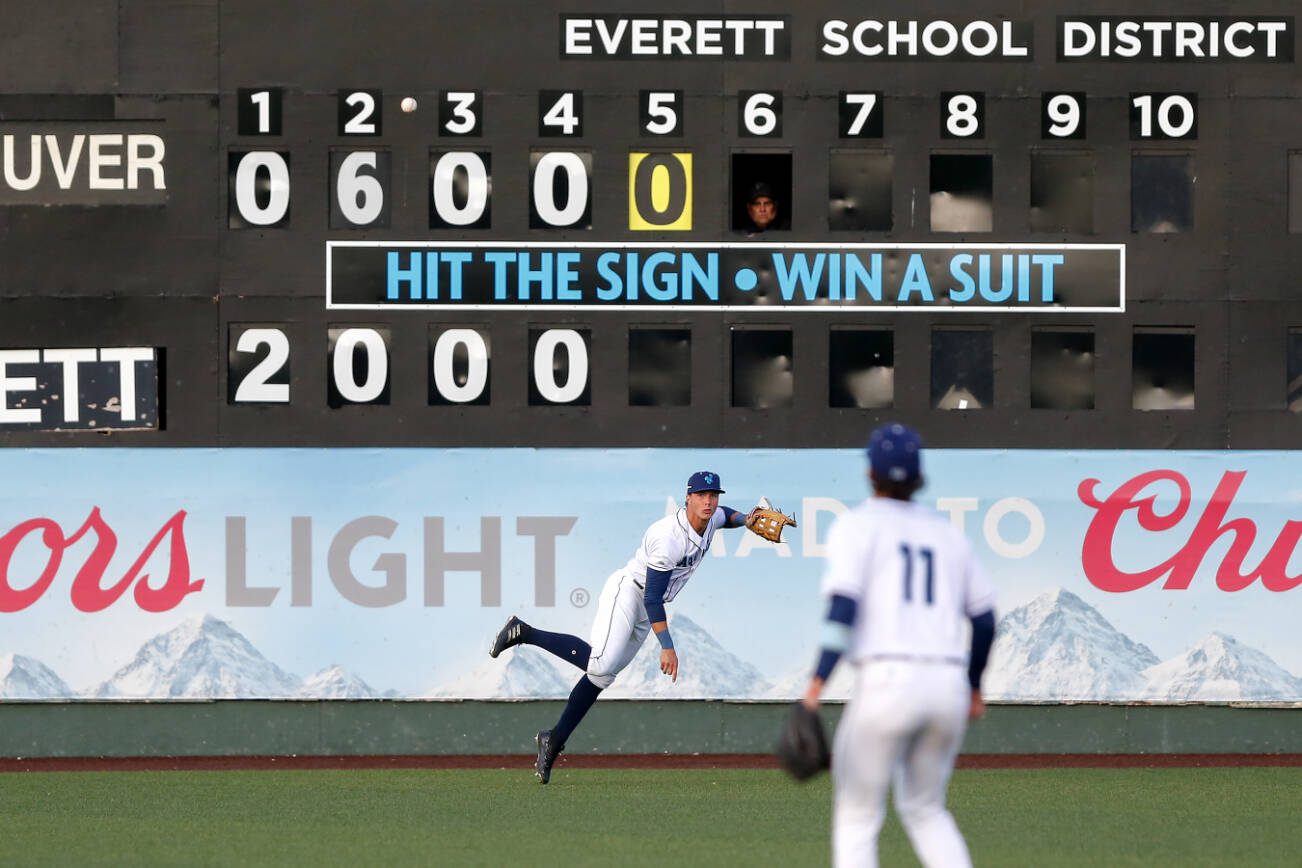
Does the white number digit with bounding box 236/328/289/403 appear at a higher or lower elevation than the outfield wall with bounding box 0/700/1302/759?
higher

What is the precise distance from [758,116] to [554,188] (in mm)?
1442

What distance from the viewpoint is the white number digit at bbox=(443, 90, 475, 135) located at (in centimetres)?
1330

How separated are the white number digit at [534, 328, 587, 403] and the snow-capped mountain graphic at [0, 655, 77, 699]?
3849 millimetres

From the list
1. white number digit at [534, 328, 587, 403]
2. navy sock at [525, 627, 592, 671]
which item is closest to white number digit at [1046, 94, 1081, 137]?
white number digit at [534, 328, 587, 403]

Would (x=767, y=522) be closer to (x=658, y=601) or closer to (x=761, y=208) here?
(x=658, y=601)

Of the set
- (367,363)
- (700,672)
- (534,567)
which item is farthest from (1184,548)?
(367,363)

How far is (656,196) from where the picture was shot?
13.4 m

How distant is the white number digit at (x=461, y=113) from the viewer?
13.3 metres

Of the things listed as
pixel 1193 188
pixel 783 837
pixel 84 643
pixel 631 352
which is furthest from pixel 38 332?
pixel 1193 188

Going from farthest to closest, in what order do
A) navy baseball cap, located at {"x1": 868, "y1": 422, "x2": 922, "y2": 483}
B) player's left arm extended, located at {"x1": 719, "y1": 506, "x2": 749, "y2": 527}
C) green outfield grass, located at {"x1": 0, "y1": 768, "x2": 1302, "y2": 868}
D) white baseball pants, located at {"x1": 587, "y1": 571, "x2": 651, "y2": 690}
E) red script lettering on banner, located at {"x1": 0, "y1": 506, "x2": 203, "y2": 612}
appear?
red script lettering on banner, located at {"x1": 0, "y1": 506, "x2": 203, "y2": 612} < player's left arm extended, located at {"x1": 719, "y1": 506, "x2": 749, "y2": 527} < white baseball pants, located at {"x1": 587, "y1": 571, "x2": 651, "y2": 690} < green outfield grass, located at {"x1": 0, "y1": 768, "x2": 1302, "y2": 868} < navy baseball cap, located at {"x1": 868, "y1": 422, "x2": 922, "y2": 483}

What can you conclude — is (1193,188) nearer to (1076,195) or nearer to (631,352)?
(1076,195)

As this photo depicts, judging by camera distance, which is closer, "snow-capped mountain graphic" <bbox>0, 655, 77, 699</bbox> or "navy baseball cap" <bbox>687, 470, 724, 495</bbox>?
"navy baseball cap" <bbox>687, 470, 724, 495</bbox>

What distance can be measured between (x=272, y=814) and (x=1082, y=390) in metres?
6.25

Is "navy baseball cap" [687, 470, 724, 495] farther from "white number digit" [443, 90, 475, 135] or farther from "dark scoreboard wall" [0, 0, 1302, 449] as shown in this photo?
"white number digit" [443, 90, 475, 135]
